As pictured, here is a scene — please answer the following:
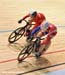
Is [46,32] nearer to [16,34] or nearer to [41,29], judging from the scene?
[41,29]

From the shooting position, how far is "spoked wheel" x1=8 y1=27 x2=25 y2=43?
1.91 metres

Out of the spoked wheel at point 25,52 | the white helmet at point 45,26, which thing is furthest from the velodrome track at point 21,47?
the white helmet at point 45,26

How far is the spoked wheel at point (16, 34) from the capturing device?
1912 mm

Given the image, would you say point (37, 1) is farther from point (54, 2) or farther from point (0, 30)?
point (0, 30)

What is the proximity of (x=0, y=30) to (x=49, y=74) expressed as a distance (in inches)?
30.0

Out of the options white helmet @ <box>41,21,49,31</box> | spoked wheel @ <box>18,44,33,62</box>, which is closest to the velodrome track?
spoked wheel @ <box>18,44,33,62</box>

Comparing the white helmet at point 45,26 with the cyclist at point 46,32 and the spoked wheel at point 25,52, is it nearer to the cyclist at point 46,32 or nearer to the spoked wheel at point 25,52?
the cyclist at point 46,32

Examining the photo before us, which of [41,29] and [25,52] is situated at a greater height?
[41,29]

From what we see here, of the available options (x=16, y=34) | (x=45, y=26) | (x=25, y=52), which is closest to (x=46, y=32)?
(x=45, y=26)

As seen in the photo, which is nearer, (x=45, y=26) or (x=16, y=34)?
(x=45, y=26)

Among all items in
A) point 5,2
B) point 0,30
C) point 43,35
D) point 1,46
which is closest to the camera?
point 43,35

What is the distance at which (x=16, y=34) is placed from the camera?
1927 millimetres

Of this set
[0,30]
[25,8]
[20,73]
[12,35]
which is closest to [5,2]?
[25,8]

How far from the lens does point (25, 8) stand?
2.91 m
